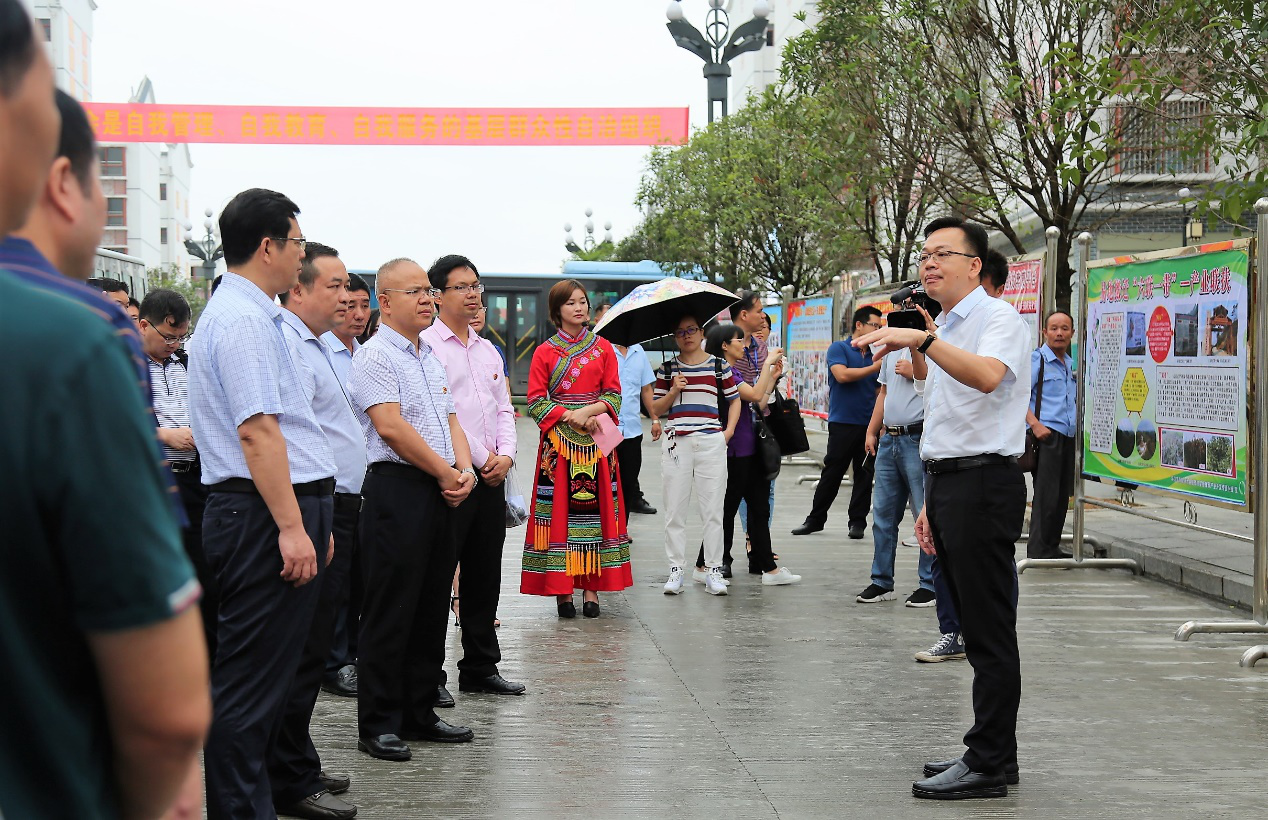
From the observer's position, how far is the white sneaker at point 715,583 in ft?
29.6

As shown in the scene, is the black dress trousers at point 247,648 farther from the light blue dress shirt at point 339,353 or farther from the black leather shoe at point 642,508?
the black leather shoe at point 642,508

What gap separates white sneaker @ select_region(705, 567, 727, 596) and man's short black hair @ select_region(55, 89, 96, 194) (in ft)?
25.0

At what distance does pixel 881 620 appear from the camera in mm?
8250

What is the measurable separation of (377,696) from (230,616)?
60.7 inches

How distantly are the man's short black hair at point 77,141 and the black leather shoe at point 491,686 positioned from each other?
4932 millimetres

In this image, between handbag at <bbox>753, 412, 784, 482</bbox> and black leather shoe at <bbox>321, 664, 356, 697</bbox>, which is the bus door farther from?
black leather shoe at <bbox>321, 664, 356, 697</bbox>

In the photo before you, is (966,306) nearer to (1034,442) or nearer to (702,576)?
(702,576)

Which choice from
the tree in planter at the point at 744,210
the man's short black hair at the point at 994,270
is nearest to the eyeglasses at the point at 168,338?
the man's short black hair at the point at 994,270

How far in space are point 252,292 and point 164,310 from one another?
2.24 metres

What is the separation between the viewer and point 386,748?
518 cm

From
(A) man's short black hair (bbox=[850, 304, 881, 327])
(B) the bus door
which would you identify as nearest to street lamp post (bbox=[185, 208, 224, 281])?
(B) the bus door

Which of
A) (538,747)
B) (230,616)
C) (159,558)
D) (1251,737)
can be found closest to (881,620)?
(1251,737)

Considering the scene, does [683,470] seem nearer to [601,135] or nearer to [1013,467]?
[1013,467]

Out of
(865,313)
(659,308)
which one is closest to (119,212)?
(865,313)
